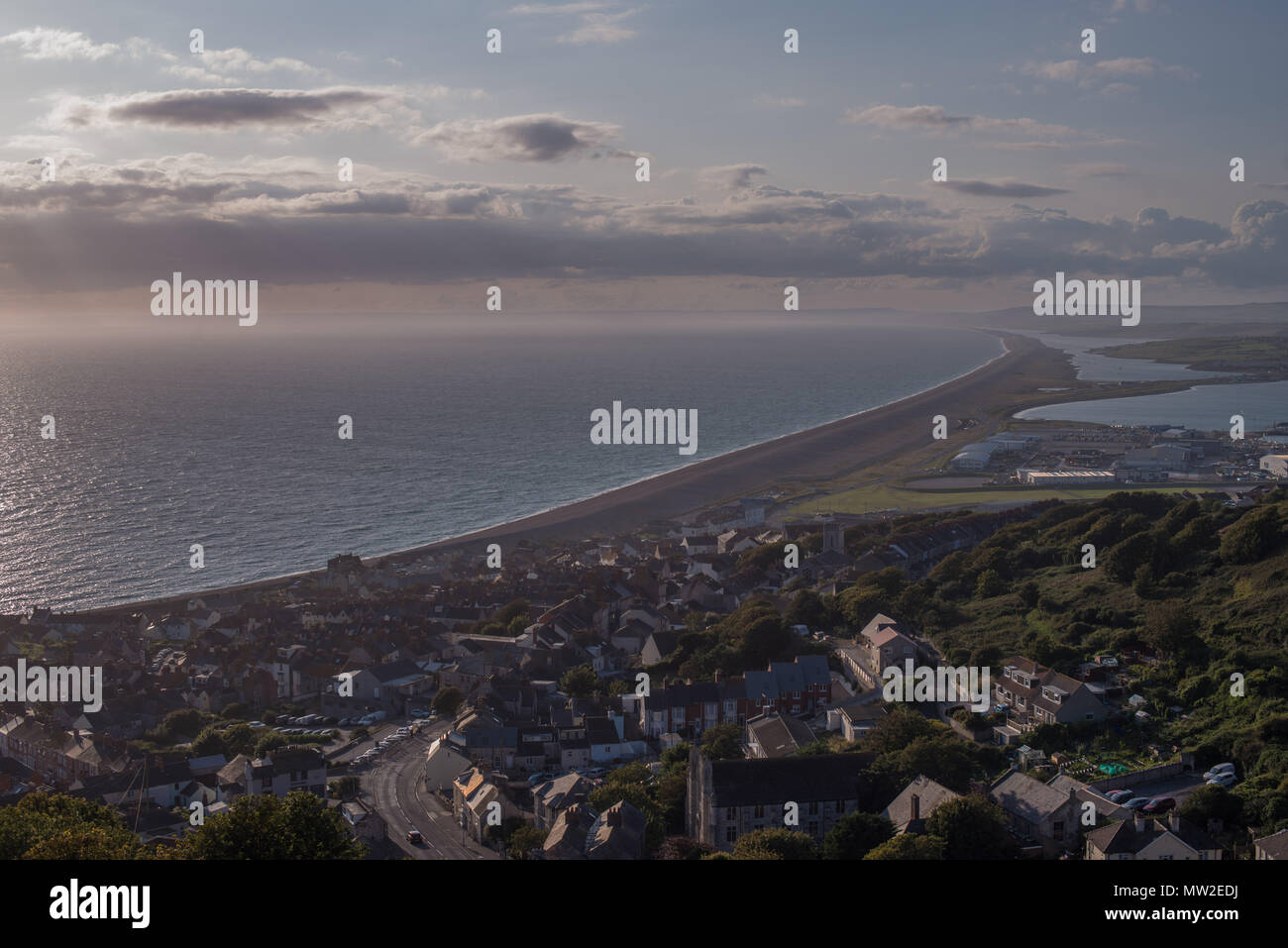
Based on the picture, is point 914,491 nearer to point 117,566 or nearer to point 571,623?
point 571,623

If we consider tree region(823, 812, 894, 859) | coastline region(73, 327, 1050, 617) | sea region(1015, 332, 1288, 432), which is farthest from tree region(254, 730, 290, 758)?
sea region(1015, 332, 1288, 432)

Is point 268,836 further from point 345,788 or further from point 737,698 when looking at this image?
point 737,698

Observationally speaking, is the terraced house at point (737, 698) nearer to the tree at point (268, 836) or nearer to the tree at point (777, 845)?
the tree at point (777, 845)

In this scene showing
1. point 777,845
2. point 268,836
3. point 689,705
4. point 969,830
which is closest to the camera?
point 268,836

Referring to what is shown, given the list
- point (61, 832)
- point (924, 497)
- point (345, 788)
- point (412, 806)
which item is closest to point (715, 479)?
point (924, 497)

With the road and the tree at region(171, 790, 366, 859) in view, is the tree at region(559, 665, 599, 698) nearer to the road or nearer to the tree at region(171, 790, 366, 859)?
the road
